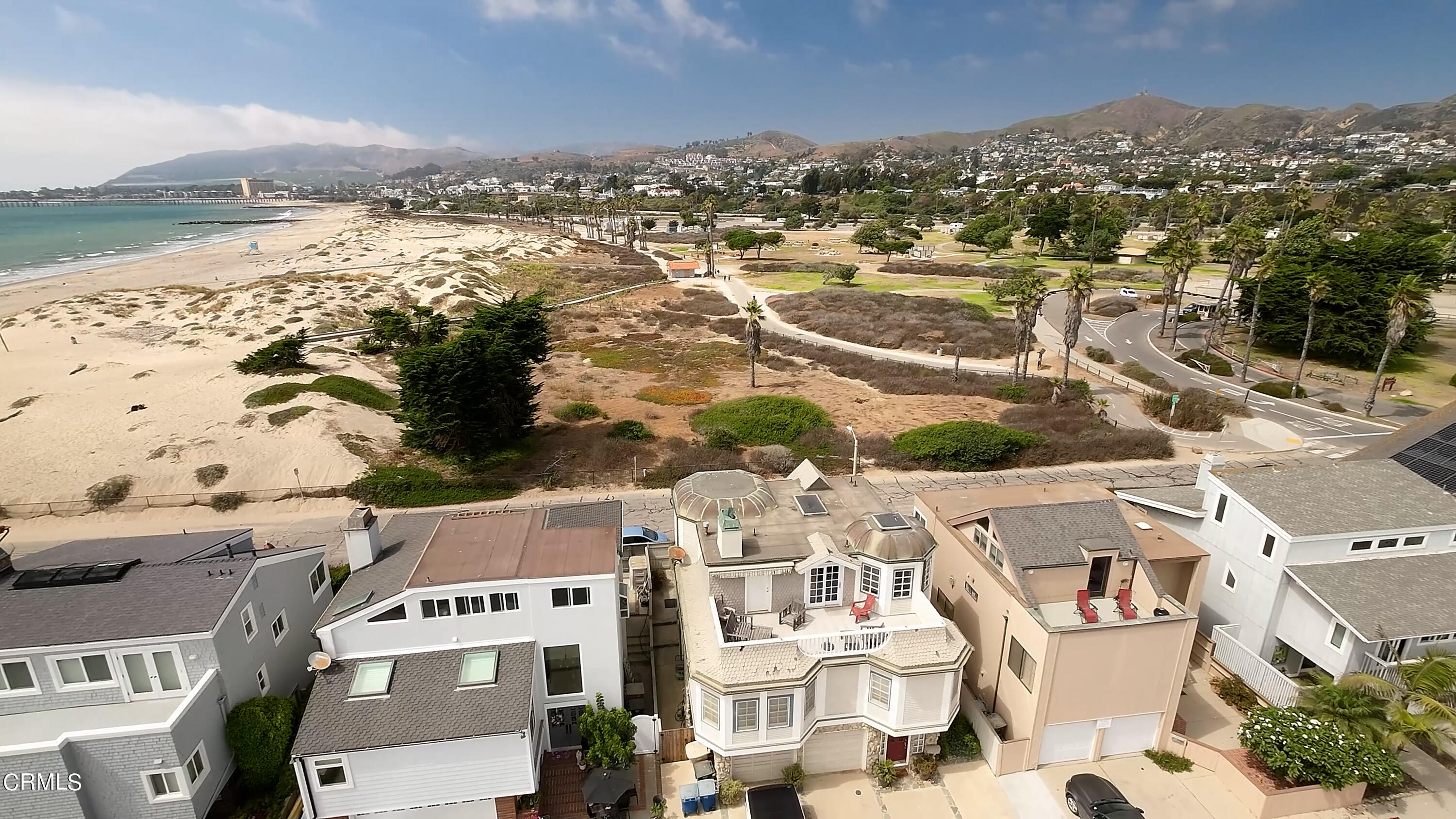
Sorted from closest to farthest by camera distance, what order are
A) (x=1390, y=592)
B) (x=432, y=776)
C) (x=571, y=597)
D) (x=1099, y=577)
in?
(x=432, y=776)
(x=571, y=597)
(x=1099, y=577)
(x=1390, y=592)

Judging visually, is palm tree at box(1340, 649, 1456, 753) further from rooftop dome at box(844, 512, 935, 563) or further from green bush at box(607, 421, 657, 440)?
green bush at box(607, 421, 657, 440)

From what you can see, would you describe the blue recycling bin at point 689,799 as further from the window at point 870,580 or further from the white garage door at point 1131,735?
the white garage door at point 1131,735

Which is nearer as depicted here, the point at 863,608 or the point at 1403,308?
the point at 863,608

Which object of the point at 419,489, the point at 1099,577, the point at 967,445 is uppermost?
the point at 1099,577

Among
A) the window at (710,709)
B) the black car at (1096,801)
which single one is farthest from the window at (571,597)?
the black car at (1096,801)

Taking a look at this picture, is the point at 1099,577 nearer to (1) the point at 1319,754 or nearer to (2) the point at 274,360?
(1) the point at 1319,754

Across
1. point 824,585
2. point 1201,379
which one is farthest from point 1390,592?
point 1201,379
